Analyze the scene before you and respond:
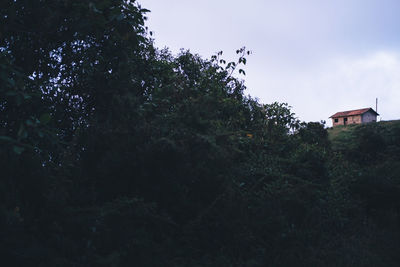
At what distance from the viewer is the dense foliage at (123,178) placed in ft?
11.9

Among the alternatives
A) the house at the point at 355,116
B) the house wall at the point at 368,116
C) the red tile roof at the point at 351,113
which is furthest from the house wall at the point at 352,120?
the house wall at the point at 368,116

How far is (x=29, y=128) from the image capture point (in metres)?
3.49

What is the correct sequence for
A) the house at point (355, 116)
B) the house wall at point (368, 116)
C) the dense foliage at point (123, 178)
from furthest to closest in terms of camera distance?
the house wall at point (368, 116), the house at point (355, 116), the dense foliage at point (123, 178)

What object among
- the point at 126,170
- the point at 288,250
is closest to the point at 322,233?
the point at 288,250

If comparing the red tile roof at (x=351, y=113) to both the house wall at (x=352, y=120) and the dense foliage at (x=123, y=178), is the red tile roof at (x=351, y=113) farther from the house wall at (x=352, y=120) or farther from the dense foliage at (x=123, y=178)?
the dense foliage at (x=123, y=178)

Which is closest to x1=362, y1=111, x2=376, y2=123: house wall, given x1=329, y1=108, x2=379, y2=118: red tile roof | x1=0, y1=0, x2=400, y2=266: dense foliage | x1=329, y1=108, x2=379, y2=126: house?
x1=329, y1=108, x2=379, y2=126: house

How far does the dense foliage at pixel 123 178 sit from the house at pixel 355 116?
144 feet

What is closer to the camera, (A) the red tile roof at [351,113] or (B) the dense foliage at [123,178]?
(B) the dense foliage at [123,178]

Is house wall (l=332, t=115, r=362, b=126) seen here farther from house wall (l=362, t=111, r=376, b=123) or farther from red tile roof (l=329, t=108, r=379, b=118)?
house wall (l=362, t=111, r=376, b=123)

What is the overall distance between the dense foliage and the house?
4402cm

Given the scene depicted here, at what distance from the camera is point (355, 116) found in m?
46.7

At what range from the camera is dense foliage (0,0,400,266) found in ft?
11.9

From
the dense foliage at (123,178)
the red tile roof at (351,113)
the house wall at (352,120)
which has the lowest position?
the dense foliage at (123,178)

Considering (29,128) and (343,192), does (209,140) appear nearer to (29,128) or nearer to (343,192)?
(29,128)
